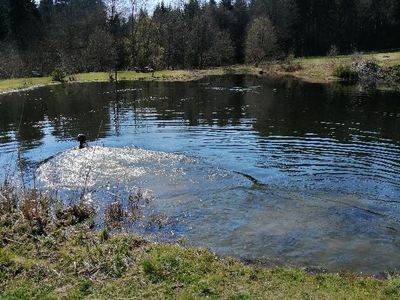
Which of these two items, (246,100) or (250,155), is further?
(246,100)

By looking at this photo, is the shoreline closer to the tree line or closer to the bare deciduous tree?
the bare deciduous tree

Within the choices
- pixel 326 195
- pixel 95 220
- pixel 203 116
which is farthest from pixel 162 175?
pixel 203 116

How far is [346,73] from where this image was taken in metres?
76.0

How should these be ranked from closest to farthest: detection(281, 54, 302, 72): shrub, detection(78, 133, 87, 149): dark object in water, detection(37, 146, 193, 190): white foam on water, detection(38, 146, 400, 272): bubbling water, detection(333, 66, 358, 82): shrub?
detection(38, 146, 400, 272): bubbling water → detection(37, 146, 193, 190): white foam on water → detection(78, 133, 87, 149): dark object in water → detection(333, 66, 358, 82): shrub → detection(281, 54, 302, 72): shrub

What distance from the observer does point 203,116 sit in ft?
133

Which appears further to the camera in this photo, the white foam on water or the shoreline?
the shoreline

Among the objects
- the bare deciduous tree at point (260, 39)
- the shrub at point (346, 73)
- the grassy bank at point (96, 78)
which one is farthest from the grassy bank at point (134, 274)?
the bare deciduous tree at point (260, 39)

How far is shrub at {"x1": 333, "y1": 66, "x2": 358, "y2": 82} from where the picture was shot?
74675 millimetres

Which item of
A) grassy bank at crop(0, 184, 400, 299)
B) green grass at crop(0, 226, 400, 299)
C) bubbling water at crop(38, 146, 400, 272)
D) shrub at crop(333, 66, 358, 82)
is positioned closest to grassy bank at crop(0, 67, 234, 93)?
shrub at crop(333, 66, 358, 82)

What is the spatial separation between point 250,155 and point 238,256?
1303 centimetres

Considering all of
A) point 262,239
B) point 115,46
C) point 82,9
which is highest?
point 82,9

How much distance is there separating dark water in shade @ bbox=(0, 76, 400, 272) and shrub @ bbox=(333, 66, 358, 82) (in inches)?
1018

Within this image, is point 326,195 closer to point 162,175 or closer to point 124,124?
point 162,175

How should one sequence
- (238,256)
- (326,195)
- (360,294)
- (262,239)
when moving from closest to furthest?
(360,294) → (238,256) → (262,239) → (326,195)
